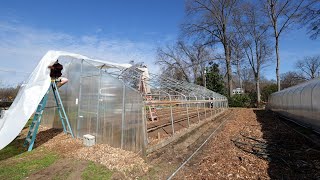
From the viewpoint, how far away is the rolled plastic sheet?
246 inches

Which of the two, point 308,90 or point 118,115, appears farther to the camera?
point 308,90

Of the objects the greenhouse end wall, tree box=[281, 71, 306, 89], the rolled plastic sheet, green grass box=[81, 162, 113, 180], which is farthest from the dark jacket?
tree box=[281, 71, 306, 89]

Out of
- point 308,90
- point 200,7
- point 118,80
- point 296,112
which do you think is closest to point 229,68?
point 200,7

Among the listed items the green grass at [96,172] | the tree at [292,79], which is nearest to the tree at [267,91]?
the tree at [292,79]

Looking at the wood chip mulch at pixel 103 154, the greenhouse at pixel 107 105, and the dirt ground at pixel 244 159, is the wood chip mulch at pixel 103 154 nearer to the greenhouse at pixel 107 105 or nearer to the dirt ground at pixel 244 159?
the greenhouse at pixel 107 105

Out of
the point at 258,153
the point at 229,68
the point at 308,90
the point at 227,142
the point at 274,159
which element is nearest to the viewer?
the point at 274,159

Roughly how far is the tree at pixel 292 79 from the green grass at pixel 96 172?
5023cm

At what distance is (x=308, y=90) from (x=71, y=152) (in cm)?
977

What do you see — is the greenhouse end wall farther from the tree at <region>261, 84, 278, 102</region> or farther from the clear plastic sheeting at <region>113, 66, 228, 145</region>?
the tree at <region>261, 84, 278, 102</region>

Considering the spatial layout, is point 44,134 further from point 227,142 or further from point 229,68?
point 229,68

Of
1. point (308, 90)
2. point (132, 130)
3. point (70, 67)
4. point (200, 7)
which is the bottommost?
point (132, 130)

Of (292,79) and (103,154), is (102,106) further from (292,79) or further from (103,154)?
(292,79)

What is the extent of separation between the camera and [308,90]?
382 inches

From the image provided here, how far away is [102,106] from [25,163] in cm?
273
